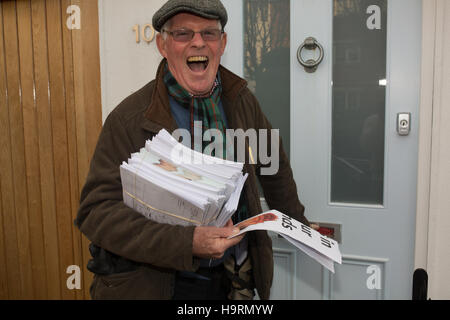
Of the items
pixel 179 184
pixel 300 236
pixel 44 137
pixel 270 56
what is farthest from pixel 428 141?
pixel 44 137

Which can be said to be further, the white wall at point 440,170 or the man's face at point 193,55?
the white wall at point 440,170

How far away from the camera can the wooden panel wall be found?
1.85m

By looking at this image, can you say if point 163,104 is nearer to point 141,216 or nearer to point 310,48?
point 141,216

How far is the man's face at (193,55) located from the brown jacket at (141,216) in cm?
8

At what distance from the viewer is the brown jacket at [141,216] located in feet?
2.90

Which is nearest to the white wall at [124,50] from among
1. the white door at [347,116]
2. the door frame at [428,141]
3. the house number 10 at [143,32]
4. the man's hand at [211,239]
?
the house number 10 at [143,32]

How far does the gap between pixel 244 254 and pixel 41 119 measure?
152cm

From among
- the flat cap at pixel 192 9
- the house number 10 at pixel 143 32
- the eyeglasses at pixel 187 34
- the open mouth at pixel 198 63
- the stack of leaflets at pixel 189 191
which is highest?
the house number 10 at pixel 143 32

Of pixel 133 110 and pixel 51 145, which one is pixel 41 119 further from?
pixel 133 110

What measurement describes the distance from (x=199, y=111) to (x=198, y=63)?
0.17 meters

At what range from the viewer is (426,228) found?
4.63 ft

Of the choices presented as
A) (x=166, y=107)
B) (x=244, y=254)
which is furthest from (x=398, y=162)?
(x=166, y=107)

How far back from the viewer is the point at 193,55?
106cm

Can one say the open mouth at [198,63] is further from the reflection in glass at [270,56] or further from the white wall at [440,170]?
the white wall at [440,170]
